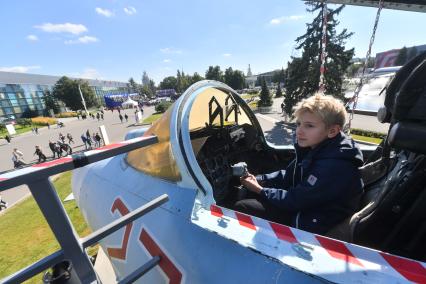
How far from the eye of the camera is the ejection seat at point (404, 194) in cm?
104

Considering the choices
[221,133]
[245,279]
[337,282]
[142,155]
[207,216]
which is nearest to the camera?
[337,282]

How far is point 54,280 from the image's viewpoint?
1080 millimetres

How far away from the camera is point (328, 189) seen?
1461 mm

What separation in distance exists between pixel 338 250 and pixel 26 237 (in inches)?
275

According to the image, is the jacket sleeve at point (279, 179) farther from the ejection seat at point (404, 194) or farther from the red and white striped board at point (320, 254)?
the red and white striped board at point (320, 254)

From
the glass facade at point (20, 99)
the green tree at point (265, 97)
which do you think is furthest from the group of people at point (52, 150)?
the glass facade at point (20, 99)

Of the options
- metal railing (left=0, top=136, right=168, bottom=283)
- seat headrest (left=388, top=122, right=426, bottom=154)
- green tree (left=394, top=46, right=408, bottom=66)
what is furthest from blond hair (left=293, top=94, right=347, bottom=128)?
green tree (left=394, top=46, right=408, bottom=66)

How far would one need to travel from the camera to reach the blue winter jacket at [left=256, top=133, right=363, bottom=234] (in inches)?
57.7

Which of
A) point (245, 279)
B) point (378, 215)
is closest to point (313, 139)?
point (378, 215)

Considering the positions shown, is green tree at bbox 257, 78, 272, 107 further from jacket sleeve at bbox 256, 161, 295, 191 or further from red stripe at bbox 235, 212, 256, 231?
red stripe at bbox 235, 212, 256, 231

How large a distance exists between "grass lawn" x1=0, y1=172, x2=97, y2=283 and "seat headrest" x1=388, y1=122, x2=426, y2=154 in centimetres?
498

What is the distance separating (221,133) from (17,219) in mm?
7173

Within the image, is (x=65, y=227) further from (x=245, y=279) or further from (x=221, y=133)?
(x=221, y=133)

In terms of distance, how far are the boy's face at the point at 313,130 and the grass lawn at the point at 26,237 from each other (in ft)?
14.8
